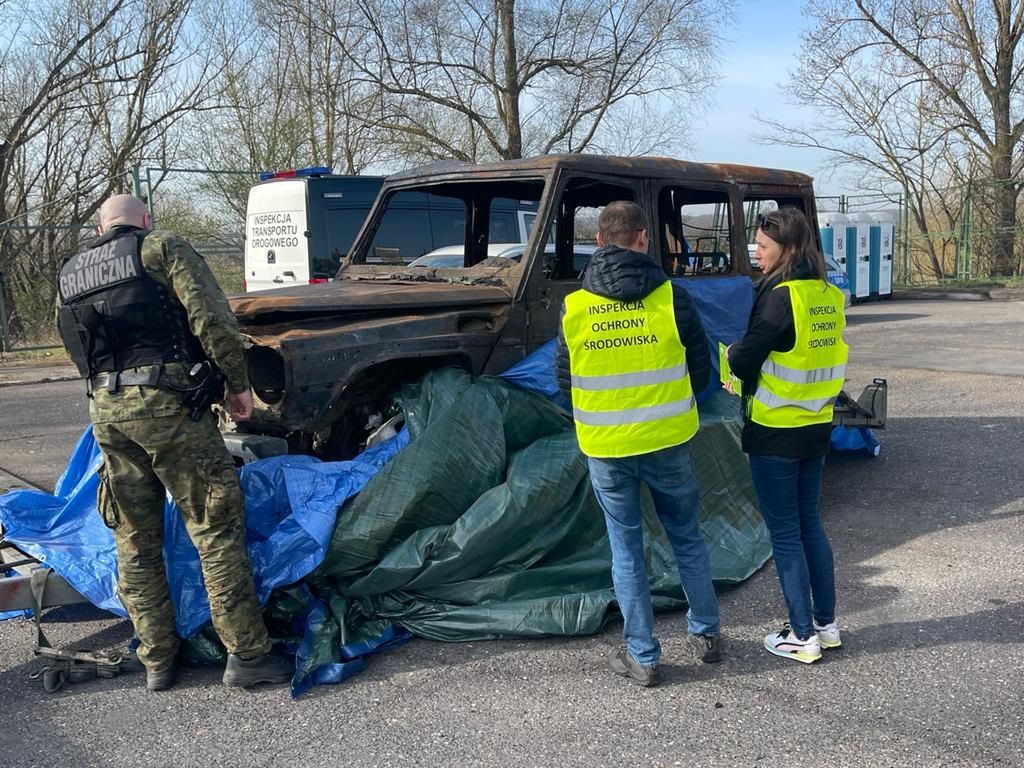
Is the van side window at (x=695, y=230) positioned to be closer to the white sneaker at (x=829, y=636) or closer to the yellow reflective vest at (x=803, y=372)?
the yellow reflective vest at (x=803, y=372)

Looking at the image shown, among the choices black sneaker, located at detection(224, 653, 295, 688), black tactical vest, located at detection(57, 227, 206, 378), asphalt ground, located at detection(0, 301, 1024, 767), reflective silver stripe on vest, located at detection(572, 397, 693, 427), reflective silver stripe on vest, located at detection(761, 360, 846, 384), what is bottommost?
asphalt ground, located at detection(0, 301, 1024, 767)

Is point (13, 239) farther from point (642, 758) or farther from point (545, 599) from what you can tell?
point (642, 758)

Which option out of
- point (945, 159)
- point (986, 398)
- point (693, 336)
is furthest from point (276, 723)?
point (945, 159)

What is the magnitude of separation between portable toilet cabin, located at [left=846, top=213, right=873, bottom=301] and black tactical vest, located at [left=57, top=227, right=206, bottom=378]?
18.9 meters

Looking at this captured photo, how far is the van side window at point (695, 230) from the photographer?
537cm

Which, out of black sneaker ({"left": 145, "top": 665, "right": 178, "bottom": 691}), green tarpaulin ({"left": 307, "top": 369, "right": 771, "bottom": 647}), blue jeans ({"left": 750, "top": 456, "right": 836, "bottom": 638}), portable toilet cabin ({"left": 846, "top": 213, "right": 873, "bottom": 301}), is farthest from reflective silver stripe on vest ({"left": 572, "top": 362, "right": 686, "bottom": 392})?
portable toilet cabin ({"left": 846, "top": 213, "right": 873, "bottom": 301})

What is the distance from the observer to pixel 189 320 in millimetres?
3404

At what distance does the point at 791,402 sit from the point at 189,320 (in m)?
2.28

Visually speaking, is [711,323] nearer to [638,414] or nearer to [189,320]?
[638,414]

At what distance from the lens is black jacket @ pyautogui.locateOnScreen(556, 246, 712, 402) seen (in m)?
3.26

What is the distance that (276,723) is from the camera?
3.25 metres

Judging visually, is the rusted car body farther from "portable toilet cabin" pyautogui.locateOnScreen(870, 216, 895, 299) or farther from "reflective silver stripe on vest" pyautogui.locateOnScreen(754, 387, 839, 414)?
"portable toilet cabin" pyautogui.locateOnScreen(870, 216, 895, 299)

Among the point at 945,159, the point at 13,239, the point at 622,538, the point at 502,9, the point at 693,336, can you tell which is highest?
the point at 502,9

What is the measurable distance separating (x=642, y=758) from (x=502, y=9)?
17435mm
